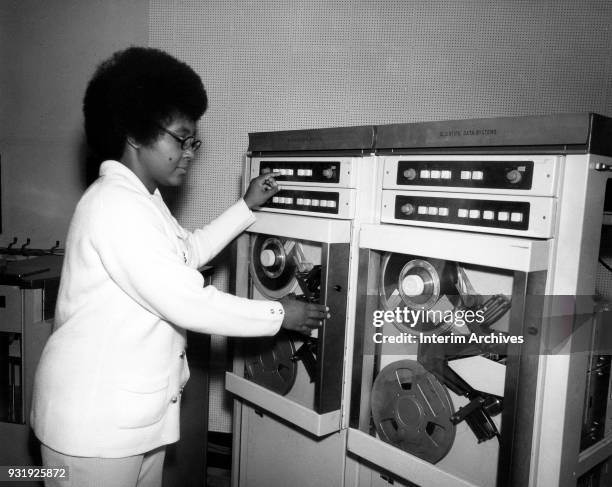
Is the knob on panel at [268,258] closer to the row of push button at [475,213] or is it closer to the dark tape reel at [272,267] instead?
the dark tape reel at [272,267]

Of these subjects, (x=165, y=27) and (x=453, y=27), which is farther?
(x=165, y=27)

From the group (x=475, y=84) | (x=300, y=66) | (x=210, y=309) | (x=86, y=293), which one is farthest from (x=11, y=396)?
(x=475, y=84)

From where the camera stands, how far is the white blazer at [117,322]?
1.49 metres

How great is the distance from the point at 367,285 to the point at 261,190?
0.68 metres

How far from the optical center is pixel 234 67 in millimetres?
3117

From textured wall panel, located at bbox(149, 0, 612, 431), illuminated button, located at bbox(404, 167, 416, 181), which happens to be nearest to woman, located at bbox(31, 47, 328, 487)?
illuminated button, located at bbox(404, 167, 416, 181)

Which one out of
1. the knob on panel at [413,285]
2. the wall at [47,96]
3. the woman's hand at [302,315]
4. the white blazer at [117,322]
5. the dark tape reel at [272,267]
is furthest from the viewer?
the wall at [47,96]

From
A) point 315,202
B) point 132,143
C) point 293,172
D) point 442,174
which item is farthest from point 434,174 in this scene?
point 132,143

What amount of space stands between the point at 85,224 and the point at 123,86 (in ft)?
1.76

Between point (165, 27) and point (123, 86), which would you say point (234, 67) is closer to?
point (165, 27)

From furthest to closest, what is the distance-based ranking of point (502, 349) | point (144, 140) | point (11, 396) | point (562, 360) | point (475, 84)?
point (475, 84), point (11, 396), point (144, 140), point (502, 349), point (562, 360)

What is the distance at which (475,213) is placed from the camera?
1.51 m

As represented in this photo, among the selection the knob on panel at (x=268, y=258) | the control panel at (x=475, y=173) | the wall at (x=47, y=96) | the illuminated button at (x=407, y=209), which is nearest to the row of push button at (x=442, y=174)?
the control panel at (x=475, y=173)

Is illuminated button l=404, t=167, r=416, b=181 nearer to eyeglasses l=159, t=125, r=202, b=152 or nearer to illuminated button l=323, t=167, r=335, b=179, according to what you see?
illuminated button l=323, t=167, r=335, b=179
